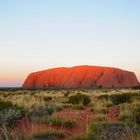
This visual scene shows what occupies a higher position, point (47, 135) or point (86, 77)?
point (47, 135)

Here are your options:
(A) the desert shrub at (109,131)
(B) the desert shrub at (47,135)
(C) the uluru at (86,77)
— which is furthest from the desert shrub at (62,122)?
(C) the uluru at (86,77)

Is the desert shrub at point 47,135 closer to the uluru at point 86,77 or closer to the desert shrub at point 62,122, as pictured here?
the desert shrub at point 62,122

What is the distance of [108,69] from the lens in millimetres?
131500

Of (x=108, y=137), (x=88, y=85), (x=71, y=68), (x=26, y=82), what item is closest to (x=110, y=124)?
(x=108, y=137)

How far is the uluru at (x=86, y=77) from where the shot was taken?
12656 cm

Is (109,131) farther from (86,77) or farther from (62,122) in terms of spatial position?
(86,77)

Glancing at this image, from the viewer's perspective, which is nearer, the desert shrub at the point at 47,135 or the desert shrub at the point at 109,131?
the desert shrub at the point at 109,131

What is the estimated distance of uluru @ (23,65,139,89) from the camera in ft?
415

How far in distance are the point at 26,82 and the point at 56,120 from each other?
471 feet

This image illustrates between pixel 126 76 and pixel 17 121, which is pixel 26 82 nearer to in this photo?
pixel 126 76

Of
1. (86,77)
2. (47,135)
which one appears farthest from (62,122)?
(86,77)

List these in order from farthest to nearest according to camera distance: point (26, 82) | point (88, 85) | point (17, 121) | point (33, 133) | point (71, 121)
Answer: point (26, 82) < point (88, 85) < point (17, 121) < point (71, 121) < point (33, 133)

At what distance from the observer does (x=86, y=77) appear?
13200 cm

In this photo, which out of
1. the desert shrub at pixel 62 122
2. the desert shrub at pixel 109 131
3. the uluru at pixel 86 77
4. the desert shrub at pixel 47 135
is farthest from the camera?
the uluru at pixel 86 77
